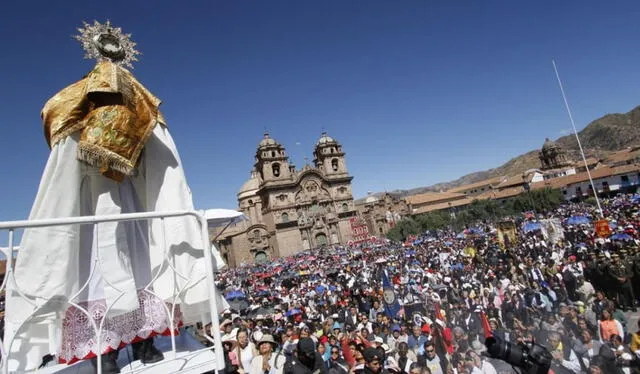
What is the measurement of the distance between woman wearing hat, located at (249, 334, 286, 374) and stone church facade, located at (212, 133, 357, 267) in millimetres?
42433

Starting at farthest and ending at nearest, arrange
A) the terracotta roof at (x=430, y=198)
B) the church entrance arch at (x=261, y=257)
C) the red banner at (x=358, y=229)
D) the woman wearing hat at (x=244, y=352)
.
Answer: the terracotta roof at (x=430, y=198) → the red banner at (x=358, y=229) → the church entrance arch at (x=261, y=257) → the woman wearing hat at (x=244, y=352)

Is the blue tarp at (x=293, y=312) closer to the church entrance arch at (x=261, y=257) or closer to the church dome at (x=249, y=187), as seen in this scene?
the church entrance arch at (x=261, y=257)

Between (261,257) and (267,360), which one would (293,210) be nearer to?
(261,257)

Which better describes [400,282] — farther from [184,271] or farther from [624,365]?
[184,271]

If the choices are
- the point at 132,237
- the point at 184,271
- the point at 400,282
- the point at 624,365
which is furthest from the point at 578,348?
the point at 400,282

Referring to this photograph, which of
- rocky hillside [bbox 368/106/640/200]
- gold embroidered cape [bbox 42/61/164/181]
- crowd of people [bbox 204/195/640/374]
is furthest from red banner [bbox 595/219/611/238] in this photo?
rocky hillside [bbox 368/106/640/200]

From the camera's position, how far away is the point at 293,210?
49.8 m

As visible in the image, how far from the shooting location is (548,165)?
232ft

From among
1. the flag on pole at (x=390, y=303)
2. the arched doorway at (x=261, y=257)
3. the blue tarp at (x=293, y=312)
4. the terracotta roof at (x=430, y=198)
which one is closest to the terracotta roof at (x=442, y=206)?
the terracotta roof at (x=430, y=198)

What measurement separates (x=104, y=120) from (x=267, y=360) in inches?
149

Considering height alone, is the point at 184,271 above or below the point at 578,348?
above

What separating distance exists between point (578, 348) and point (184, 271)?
5.47 m

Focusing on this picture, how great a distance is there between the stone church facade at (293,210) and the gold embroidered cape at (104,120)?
44990 mm

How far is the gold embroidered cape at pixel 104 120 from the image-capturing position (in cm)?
222
